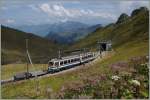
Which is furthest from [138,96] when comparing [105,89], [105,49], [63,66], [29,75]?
[105,49]

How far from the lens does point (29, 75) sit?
6172cm

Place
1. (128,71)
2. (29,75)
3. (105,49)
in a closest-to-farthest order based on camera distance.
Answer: (128,71) < (29,75) < (105,49)

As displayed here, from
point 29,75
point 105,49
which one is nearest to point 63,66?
point 29,75

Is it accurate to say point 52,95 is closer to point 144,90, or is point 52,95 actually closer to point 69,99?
point 69,99

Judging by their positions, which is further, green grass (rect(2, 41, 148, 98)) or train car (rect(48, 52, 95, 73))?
train car (rect(48, 52, 95, 73))

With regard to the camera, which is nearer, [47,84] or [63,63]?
[47,84]

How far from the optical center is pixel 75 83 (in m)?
24.4

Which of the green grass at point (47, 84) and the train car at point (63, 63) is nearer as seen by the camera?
A: the green grass at point (47, 84)

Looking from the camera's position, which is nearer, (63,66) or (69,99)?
(69,99)

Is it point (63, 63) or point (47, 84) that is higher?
point (47, 84)

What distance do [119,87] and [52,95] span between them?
4.01m

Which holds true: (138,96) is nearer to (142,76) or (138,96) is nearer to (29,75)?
(142,76)

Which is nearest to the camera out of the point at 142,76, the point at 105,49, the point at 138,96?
the point at 138,96

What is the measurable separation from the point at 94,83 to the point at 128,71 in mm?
3395
